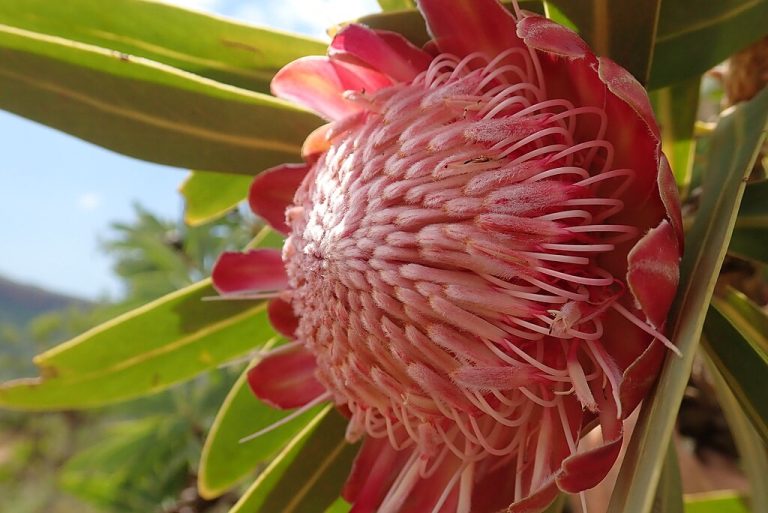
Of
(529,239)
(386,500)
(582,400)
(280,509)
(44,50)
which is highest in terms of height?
(44,50)

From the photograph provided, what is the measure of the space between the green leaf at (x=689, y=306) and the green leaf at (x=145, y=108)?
1.82 ft

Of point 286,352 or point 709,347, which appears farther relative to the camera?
point 286,352

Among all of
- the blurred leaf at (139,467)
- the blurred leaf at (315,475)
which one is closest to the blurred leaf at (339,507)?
the blurred leaf at (315,475)

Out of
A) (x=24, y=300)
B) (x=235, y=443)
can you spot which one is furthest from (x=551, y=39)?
(x=24, y=300)

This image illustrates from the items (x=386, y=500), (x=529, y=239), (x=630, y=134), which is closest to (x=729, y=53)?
(x=630, y=134)

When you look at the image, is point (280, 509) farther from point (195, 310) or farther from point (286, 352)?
point (195, 310)

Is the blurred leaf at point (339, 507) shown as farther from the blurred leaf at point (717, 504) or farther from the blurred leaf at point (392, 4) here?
the blurred leaf at point (392, 4)

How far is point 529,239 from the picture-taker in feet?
2.25

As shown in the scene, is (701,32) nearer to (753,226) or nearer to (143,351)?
(753,226)

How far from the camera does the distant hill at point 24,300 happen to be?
18.1 feet

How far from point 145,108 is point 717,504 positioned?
1103 millimetres

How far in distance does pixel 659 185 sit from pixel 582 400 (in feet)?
0.66

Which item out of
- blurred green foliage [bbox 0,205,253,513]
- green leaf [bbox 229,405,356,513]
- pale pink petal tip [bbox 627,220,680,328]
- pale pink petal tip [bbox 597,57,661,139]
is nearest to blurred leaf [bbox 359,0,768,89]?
pale pink petal tip [bbox 597,57,661,139]

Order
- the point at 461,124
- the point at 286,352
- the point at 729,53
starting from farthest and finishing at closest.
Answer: the point at 286,352 < the point at 729,53 < the point at 461,124
